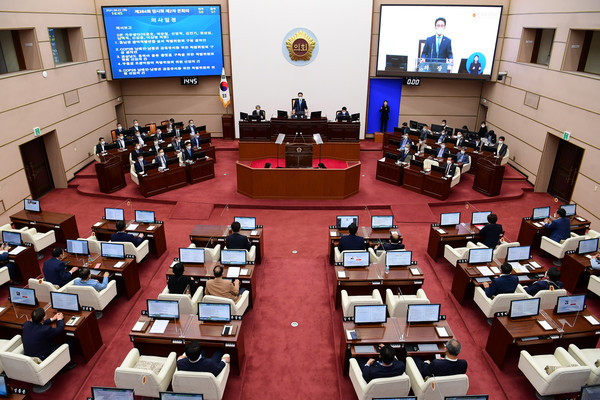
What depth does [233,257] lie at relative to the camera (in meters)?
7.87

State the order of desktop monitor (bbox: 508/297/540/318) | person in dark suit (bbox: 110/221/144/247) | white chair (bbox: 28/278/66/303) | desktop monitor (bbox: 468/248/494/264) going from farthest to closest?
person in dark suit (bbox: 110/221/144/247)
desktop monitor (bbox: 468/248/494/264)
white chair (bbox: 28/278/66/303)
desktop monitor (bbox: 508/297/540/318)

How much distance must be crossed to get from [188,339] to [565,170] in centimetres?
1185

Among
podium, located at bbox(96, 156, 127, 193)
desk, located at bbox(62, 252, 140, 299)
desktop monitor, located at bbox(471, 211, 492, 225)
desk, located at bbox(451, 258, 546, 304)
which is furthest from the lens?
podium, located at bbox(96, 156, 127, 193)

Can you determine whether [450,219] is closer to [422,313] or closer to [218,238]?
[422,313]

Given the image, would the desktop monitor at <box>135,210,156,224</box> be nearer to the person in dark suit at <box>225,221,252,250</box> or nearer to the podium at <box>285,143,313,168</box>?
the person in dark suit at <box>225,221,252,250</box>

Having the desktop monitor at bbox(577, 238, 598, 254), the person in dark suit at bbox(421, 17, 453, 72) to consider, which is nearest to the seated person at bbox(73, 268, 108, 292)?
the desktop monitor at bbox(577, 238, 598, 254)

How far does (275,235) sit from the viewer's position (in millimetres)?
10664

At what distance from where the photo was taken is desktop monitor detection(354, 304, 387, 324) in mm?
6188

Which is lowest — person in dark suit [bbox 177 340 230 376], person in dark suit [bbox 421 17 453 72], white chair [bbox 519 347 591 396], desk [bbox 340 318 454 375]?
white chair [bbox 519 347 591 396]

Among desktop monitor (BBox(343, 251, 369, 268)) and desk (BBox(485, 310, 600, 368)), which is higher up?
desktop monitor (BBox(343, 251, 369, 268))

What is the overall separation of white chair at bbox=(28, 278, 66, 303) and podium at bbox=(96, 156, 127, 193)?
5.92 m

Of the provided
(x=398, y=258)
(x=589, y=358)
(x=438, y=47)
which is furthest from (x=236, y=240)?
(x=438, y=47)

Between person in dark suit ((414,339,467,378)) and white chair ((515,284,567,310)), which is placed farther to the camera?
white chair ((515,284,567,310))

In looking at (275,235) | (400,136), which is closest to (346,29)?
(400,136)
